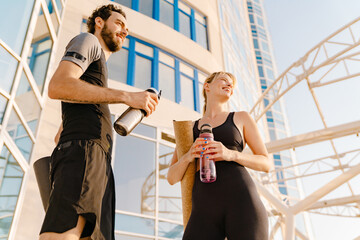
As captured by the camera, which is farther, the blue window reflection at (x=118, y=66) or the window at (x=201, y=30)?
the window at (x=201, y=30)

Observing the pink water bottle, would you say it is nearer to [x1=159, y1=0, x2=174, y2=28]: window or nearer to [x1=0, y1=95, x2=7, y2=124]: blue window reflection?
[x1=0, y1=95, x2=7, y2=124]: blue window reflection

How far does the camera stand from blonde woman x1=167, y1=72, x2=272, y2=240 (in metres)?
2.00

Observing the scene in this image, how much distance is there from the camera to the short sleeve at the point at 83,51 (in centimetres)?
178

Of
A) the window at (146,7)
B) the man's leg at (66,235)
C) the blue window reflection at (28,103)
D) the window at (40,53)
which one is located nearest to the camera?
the man's leg at (66,235)

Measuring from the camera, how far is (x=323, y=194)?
11633 mm

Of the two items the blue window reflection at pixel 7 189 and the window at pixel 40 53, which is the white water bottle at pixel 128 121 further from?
the window at pixel 40 53

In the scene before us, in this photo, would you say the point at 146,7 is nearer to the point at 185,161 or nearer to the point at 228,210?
the point at 185,161

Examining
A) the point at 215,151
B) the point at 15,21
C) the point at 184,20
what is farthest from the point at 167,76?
the point at 215,151

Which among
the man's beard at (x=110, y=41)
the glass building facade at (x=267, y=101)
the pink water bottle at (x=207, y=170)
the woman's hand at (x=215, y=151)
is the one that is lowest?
the pink water bottle at (x=207, y=170)

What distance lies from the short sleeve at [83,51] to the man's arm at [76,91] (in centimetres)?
3

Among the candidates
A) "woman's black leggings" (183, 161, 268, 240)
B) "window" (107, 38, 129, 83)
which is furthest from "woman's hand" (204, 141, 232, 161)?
"window" (107, 38, 129, 83)

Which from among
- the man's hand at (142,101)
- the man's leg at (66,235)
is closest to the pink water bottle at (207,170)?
the man's hand at (142,101)

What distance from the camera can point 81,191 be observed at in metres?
1.52

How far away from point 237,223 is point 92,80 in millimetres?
1261
